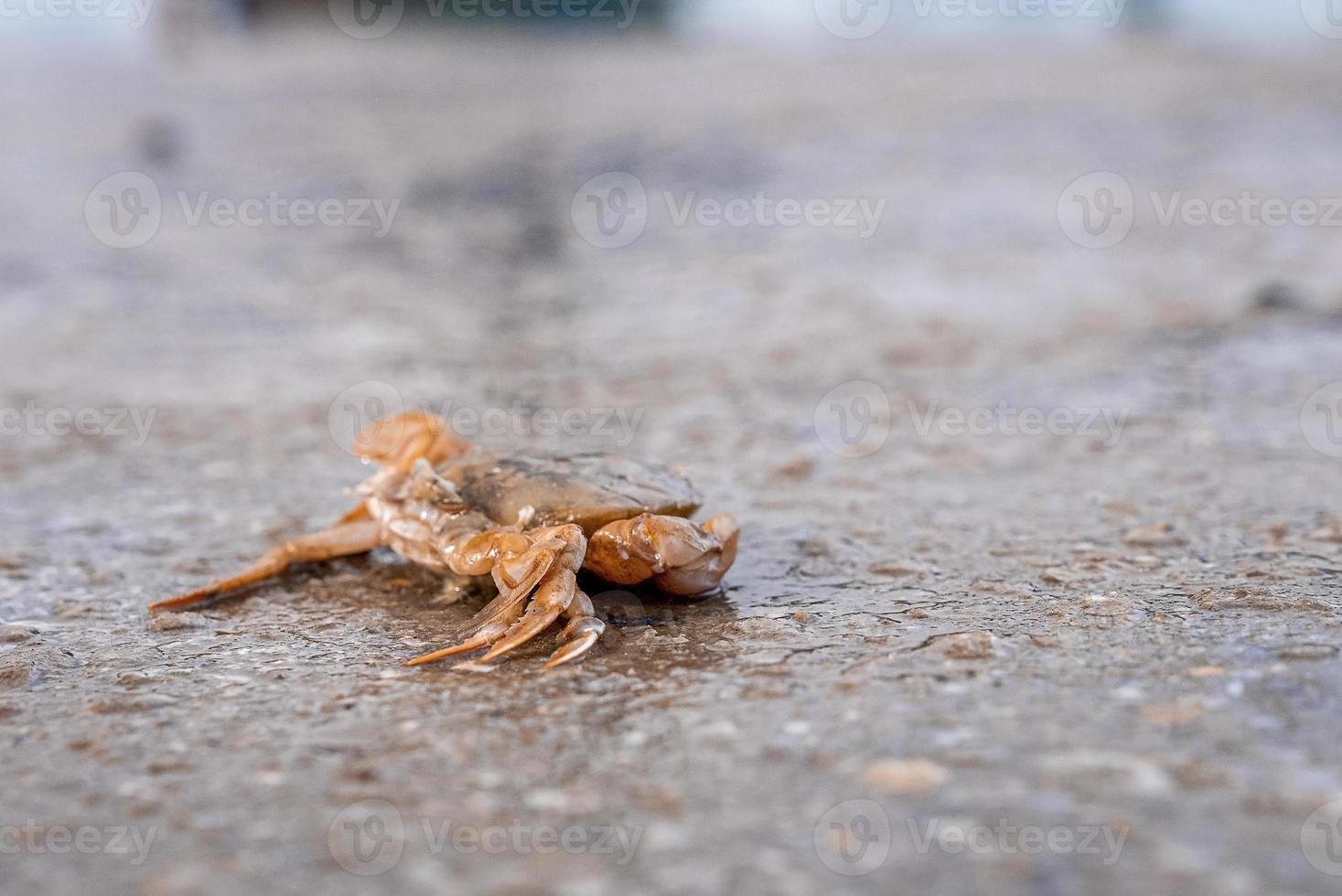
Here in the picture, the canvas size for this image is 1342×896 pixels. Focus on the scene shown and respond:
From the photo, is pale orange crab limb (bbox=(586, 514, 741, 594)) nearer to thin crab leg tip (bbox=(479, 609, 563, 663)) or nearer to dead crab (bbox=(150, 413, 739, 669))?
dead crab (bbox=(150, 413, 739, 669))

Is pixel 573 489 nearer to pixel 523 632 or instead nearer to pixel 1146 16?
pixel 523 632

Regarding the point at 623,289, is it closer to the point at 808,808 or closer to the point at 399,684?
the point at 399,684

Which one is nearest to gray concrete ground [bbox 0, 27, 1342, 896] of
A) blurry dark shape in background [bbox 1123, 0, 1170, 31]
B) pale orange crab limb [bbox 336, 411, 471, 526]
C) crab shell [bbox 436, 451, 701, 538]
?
crab shell [bbox 436, 451, 701, 538]

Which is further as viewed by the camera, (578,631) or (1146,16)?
(1146,16)

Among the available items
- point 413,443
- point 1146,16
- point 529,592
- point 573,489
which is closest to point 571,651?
point 529,592

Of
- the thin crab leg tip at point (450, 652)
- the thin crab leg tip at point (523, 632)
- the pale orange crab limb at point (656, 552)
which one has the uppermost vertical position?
the pale orange crab limb at point (656, 552)

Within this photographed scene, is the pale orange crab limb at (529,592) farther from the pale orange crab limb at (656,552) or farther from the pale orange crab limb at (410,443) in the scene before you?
the pale orange crab limb at (410,443)

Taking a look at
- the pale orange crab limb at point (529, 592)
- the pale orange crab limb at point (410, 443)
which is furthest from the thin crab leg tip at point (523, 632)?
the pale orange crab limb at point (410, 443)
